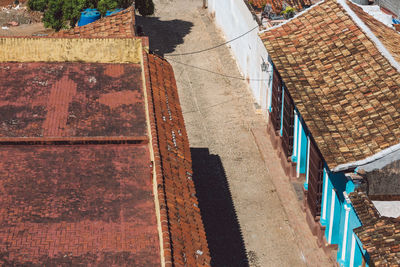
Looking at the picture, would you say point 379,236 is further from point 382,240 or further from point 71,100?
point 71,100

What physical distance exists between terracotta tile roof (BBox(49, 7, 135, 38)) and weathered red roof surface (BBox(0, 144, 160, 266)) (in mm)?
9666

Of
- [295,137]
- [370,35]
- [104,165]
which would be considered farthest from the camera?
[295,137]

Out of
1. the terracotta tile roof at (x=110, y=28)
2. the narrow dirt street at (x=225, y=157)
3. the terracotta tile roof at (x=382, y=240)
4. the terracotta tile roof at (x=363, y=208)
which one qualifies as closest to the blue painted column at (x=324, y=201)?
the narrow dirt street at (x=225, y=157)

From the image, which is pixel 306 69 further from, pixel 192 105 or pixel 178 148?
pixel 192 105

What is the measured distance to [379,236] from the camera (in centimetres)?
1547

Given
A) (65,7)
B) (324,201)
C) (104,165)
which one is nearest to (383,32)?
(324,201)

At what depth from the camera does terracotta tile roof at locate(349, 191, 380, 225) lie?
16594 mm

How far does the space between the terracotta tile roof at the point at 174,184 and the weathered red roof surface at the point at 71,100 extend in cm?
68

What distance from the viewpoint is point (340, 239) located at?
2033cm

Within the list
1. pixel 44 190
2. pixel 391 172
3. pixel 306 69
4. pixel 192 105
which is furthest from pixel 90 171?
pixel 192 105

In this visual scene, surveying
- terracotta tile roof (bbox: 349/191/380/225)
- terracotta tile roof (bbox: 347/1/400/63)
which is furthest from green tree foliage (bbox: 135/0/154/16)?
terracotta tile roof (bbox: 349/191/380/225)

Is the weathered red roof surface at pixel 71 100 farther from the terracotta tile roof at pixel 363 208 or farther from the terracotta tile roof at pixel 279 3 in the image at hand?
the terracotta tile roof at pixel 279 3

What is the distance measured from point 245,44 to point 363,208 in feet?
58.8

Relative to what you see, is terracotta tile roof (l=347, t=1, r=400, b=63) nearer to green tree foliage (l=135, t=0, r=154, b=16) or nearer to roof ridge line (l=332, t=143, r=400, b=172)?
roof ridge line (l=332, t=143, r=400, b=172)
